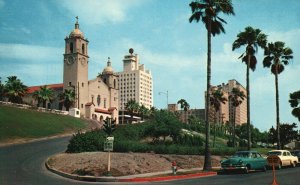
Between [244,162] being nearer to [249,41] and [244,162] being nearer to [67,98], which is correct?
[249,41]

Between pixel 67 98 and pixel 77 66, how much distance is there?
10.9 meters

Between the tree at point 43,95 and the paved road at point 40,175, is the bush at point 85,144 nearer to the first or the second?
the paved road at point 40,175

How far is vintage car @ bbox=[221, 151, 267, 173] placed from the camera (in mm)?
26922

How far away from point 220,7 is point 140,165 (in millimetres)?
15343

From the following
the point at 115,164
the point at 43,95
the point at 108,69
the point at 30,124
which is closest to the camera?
the point at 115,164

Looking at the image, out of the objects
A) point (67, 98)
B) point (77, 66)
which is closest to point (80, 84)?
point (77, 66)

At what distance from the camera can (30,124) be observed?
215ft

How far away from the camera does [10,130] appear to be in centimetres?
5753

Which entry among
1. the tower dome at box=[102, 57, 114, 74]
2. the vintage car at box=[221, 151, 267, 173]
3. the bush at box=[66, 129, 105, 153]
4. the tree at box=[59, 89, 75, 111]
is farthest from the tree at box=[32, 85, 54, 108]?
the vintage car at box=[221, 151, 267, 173]

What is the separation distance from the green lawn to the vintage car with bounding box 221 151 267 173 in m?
34.8

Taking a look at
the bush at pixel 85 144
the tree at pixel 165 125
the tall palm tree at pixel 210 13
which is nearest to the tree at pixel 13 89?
the tree at pixel 165 125

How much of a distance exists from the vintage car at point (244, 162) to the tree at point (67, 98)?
3144 inches

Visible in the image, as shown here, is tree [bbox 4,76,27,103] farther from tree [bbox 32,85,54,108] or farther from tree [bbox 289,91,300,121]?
tree [bbox 289,91,300,121]

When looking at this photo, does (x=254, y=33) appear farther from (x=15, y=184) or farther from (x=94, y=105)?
(x=94, y=105)
